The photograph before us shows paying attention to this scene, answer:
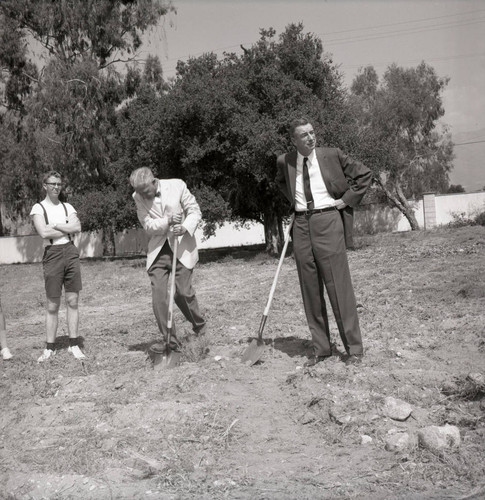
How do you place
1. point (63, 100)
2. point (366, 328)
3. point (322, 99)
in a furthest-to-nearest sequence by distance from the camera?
point (63, 100)
point (322, 99)
point (366, 328)

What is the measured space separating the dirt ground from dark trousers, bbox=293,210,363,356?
241mm

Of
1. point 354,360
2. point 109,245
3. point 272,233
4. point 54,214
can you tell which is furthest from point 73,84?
point 354,360

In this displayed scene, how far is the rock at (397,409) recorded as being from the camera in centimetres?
434

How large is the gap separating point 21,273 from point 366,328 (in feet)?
61.1

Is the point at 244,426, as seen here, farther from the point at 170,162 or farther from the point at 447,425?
the point at 170,162

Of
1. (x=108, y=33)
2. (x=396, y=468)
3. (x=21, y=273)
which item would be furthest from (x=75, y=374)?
(x=108, y=33)

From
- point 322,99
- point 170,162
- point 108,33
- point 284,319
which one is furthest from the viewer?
point 108,33

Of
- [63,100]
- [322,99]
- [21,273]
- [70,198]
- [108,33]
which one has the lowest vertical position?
[21,273]

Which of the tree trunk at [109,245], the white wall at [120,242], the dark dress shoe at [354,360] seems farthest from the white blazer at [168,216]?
the white wall at [120,242]

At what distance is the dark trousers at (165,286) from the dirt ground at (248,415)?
1.27 feet

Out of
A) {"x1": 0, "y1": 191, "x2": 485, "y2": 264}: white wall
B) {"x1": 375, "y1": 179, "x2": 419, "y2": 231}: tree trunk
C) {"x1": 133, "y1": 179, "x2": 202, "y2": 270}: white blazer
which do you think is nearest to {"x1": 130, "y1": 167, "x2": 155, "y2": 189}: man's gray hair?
{"x1": 133, "y1": 179, "x2": 202, "y2": 270}: white blazer

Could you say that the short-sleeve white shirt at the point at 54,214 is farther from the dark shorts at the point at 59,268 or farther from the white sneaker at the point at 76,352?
the white sneaker at the point at 76,352

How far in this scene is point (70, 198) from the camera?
91.7 feet

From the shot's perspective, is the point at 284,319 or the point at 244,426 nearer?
the point at 244,426
